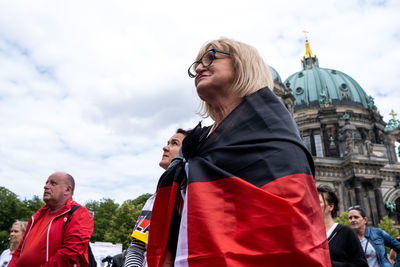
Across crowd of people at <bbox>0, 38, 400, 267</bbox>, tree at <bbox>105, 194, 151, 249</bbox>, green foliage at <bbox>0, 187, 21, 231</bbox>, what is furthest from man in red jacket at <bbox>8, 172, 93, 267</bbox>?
green foliage at <bbox>0, 187, 21, 231</bbox>

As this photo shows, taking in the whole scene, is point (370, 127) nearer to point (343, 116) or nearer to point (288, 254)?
point (343, 116)

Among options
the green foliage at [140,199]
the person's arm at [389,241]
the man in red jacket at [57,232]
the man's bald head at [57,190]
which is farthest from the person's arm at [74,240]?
the green foliage at [140,199]

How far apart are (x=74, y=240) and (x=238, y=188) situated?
3583 mm

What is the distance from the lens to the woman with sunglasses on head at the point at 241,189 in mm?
1531

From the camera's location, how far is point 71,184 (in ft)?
17.1

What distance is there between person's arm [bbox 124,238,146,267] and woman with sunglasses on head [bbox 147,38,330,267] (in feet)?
1.63

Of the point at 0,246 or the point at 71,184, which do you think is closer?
the point at 71,184

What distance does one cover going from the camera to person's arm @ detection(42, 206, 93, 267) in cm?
432

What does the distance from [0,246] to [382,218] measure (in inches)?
1702

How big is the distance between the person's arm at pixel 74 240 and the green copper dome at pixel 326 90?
2031 inches

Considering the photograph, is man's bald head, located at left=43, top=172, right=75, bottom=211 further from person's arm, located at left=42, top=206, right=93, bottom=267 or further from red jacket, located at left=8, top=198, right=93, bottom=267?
person's arm, located at left=42, top=206, right=93, bottom=267

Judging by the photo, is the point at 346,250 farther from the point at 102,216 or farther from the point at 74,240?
the point at 102,216

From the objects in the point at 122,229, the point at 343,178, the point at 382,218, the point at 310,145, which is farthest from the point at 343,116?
the point at 122,229

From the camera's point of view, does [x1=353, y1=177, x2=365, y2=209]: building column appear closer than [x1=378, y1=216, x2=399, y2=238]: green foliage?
No
